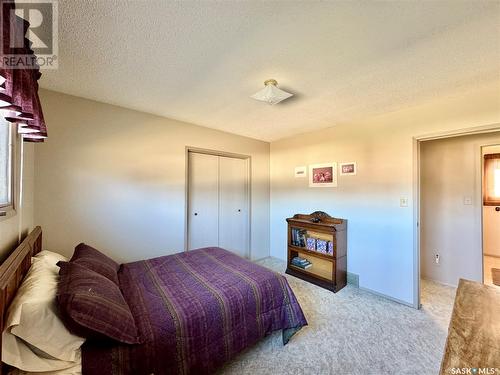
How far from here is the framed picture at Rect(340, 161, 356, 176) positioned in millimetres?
2891

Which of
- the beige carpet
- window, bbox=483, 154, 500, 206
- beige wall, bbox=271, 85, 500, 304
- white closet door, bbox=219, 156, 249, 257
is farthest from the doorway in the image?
white closet door, bbox=219, 156, 249, 257

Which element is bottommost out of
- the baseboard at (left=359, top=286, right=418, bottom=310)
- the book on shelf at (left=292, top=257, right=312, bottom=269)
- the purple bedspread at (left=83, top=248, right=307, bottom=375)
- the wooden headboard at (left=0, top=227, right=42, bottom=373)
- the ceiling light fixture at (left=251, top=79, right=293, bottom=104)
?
the baseboard at (left=359, top=286, right=418, bottom=310)

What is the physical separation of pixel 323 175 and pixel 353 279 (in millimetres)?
1530

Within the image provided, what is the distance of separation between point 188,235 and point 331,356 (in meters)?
2.22

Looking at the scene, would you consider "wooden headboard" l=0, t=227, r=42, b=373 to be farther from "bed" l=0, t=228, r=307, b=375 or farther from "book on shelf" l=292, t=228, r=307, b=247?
"book on shelf" l=292, t=228, r=307, b=247

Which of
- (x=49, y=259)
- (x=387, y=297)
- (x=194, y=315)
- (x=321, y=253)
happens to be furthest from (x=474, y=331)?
(x=49, y=259)

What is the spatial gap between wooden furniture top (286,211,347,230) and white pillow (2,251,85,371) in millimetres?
2655

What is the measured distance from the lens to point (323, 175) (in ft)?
10.6

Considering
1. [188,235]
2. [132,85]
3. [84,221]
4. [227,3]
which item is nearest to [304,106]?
[227,3]

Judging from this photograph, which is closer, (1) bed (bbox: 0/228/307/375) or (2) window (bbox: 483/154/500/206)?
(1) bed (bbox: 0/228/307/375)

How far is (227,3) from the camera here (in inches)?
43.0

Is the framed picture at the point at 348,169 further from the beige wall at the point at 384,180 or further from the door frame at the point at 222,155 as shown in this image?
the door frame at the point at 222,155

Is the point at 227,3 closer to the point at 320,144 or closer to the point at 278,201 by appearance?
the point at 320,144

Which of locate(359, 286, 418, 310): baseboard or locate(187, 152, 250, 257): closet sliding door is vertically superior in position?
locate(187, 152, 250, 257): closet sliding door
